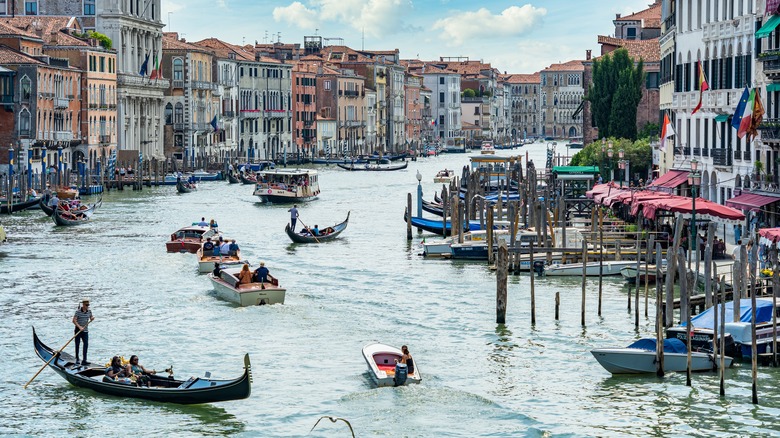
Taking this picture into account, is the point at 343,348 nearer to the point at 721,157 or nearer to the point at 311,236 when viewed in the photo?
the point at 721,157

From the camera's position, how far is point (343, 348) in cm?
2325

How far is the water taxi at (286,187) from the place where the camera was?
55938 mm

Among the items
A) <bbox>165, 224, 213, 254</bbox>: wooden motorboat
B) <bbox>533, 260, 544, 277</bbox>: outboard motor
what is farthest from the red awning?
<bbox>165, 224, 213, 254</bbox>: wooden motorboat

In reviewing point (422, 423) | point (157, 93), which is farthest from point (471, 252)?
point (157, 93)

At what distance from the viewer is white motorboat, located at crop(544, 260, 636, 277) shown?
99.6ft

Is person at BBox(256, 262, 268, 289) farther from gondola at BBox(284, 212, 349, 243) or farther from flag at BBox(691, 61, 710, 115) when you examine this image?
flag at BBox(691, 61, 710, 115)

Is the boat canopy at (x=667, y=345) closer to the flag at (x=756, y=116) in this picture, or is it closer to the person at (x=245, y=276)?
the person at (x=245, y=276)

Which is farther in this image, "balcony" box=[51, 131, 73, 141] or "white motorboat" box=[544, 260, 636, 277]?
"balcony" box=[51, 131, 73, 141]

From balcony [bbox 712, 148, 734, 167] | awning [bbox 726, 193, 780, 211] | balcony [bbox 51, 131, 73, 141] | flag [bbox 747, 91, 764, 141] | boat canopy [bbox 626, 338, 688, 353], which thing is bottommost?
boat canopy [bbox 626, 338, 688, 353]

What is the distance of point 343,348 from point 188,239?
14023 millimetres

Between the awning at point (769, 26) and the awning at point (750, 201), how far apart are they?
3.14 meters

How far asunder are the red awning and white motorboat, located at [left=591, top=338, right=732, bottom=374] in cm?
1570

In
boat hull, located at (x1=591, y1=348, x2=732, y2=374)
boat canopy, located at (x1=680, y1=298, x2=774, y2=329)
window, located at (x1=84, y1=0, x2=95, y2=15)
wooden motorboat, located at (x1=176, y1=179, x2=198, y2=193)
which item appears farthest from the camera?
window, located at (x1=84, y1=0, x2=95, y2=15)

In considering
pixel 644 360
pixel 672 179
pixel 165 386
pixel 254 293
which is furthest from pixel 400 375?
pixel 672 179
